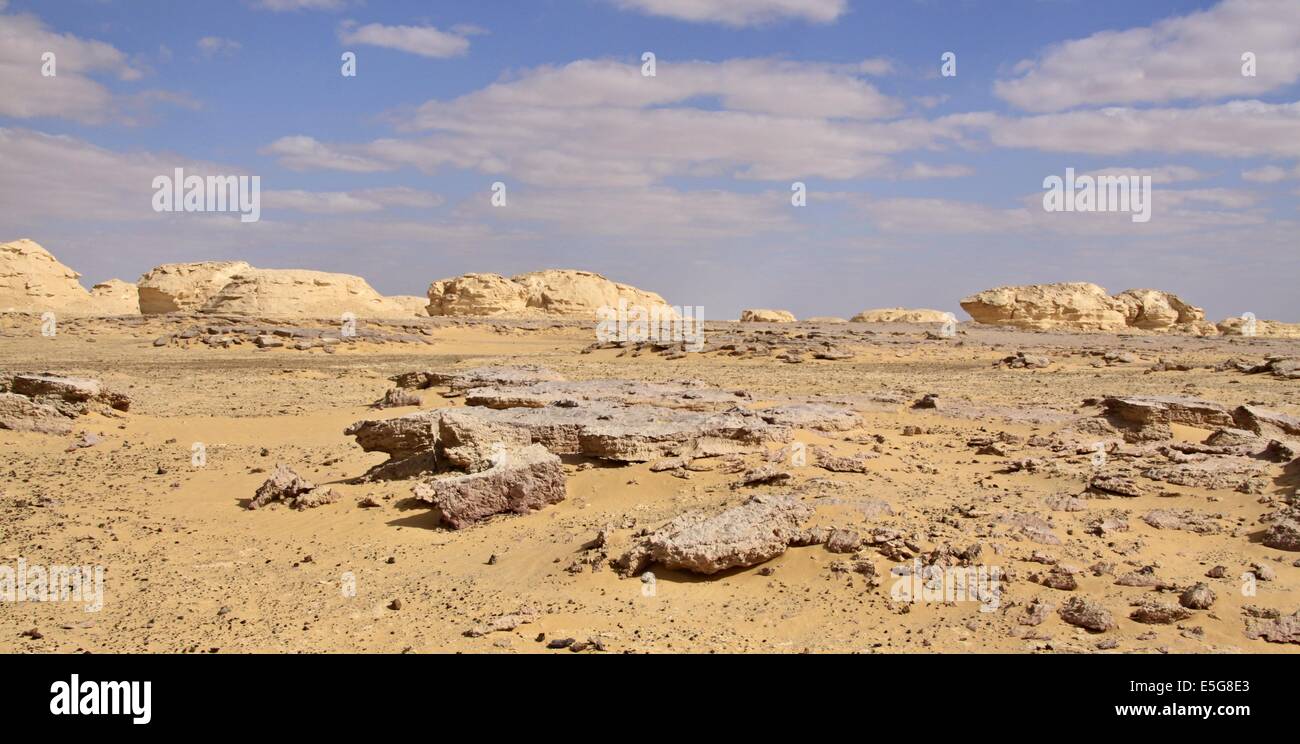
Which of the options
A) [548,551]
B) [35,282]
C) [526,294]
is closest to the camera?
[548,551]

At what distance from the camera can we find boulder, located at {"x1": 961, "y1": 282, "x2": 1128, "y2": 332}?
41062mm

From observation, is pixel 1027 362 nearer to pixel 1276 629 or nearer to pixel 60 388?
pixel 1276 629

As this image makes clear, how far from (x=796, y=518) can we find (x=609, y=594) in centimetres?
133

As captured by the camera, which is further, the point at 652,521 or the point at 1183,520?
the point at 652,521

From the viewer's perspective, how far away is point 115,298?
54031 millimetres

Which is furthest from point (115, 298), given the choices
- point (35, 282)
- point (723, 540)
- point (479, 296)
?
point (723, 540)

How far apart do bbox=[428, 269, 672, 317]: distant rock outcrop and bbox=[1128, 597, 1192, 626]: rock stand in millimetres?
45643

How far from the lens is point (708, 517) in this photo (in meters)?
5.76

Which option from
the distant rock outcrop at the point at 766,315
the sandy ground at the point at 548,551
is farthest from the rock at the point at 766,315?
the sandy ground at the point at 548,551

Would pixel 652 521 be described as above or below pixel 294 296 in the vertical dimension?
below

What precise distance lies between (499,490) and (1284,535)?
5300 millimetres

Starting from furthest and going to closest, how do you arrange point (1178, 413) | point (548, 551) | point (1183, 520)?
point (1178, 413) < point (548, 551) < point (1183, 520)

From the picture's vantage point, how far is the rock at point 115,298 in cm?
5024
